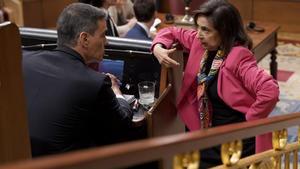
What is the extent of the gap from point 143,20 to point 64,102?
1943 mm

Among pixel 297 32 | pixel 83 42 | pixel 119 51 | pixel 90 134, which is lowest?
pixel 297 32

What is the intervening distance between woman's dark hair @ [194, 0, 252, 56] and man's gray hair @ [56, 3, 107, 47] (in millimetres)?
556

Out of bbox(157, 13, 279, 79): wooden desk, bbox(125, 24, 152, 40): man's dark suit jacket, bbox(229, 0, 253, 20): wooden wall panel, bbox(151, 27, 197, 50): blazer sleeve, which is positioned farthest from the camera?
bbox(229, 0, 253, 20): wooden wall panel

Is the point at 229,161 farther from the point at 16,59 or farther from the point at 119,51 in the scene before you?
the point at 119,51

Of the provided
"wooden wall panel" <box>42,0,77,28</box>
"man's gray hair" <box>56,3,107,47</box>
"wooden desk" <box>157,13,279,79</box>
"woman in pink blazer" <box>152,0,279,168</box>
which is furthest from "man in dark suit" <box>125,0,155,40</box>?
"wooden wall panel" <box>42,0,77,28</box>

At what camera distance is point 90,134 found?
2295 mm

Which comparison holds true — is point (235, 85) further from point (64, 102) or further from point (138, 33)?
point (138, 33)

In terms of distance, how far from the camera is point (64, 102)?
2143mm

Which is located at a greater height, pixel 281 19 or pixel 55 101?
pixel 55 101

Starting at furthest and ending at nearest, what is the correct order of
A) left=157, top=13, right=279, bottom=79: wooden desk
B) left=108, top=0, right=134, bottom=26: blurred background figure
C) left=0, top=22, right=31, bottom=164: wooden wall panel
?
left=108, top=0, right=134, bottom=26: blurred background figure < left=157, top=13, right=279, bottom=79: wooden desk < left=0, top=22, right=31, bottom=164: wooden wall panel

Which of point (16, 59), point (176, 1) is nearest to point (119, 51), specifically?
point (16, 59)

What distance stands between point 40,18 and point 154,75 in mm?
3947

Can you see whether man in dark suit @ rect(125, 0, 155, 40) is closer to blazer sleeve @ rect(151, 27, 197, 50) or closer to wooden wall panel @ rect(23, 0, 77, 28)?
blazer sleeve @ rect(151, 27, 197, 50)

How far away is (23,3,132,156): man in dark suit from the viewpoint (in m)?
2.15
